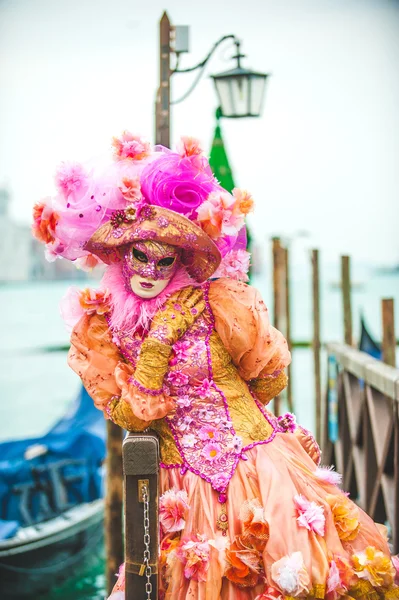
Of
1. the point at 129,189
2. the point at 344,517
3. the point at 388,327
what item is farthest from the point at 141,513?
the point at 388,327

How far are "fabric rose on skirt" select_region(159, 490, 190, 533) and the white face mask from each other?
0.66m

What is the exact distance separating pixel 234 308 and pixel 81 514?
463 cm

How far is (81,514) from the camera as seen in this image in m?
6.35

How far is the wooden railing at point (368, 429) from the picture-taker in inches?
141

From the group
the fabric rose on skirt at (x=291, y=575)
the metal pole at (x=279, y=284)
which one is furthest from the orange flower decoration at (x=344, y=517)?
the metal pole at (x=279, y=284)

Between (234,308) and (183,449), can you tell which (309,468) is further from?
(234,308)

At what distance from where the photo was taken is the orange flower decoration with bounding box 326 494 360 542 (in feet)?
7.11

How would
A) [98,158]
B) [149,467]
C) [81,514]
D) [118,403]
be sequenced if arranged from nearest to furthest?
[149,467]
[118,403]
[98,158]
[81,514]

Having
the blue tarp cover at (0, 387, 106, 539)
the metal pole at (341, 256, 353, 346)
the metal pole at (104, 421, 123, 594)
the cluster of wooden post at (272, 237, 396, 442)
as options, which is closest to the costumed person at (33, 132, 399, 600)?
the metal pole at (104, 421, 123, 594)

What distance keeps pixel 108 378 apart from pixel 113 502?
3.26 meters

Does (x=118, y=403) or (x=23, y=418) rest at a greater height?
(x=118, y=403)

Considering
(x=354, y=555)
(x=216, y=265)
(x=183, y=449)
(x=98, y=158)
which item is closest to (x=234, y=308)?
(x=216, y=265)

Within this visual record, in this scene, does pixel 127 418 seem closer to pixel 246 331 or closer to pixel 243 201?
pixel 246 331

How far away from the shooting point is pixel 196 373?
91.2 inches
